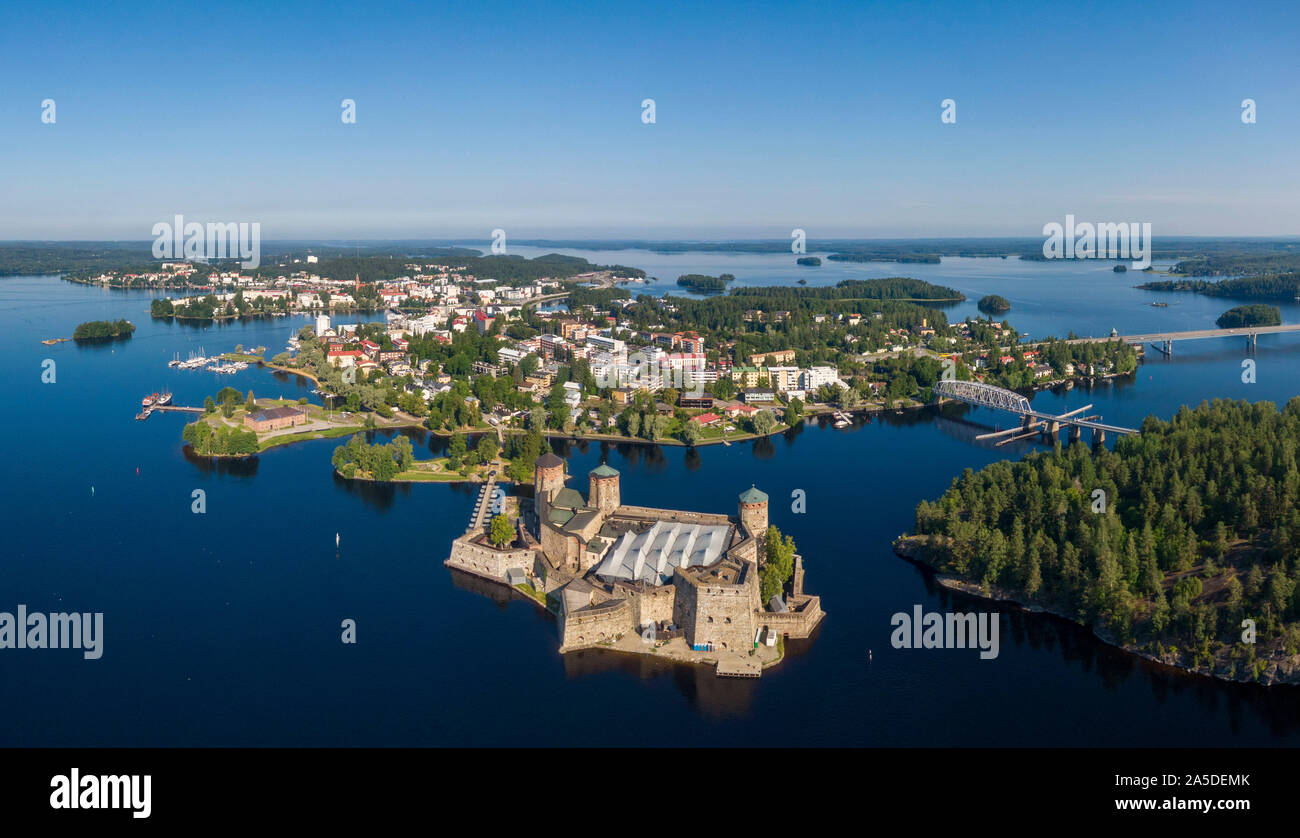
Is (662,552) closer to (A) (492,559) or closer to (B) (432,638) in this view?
(A) (492,559)

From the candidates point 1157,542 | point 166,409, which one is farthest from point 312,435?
point 1157,542

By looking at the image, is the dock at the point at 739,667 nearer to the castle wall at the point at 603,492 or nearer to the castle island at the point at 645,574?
the castle island at the point at 645,574

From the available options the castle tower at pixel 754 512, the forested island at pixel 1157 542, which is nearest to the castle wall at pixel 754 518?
the castle tower at pixel 754 512

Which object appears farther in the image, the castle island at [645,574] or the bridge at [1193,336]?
the bridge at [1193,336]

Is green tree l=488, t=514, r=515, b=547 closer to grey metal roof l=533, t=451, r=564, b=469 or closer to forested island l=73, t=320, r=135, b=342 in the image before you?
grey metal roof l=533, t=451, r=564, b=469

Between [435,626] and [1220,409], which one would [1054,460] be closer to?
[1220,409]

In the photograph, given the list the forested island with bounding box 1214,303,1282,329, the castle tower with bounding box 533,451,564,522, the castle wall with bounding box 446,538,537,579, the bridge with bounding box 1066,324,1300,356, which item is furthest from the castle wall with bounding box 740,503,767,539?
the forested island with bounding box 1214,303,1282,329
